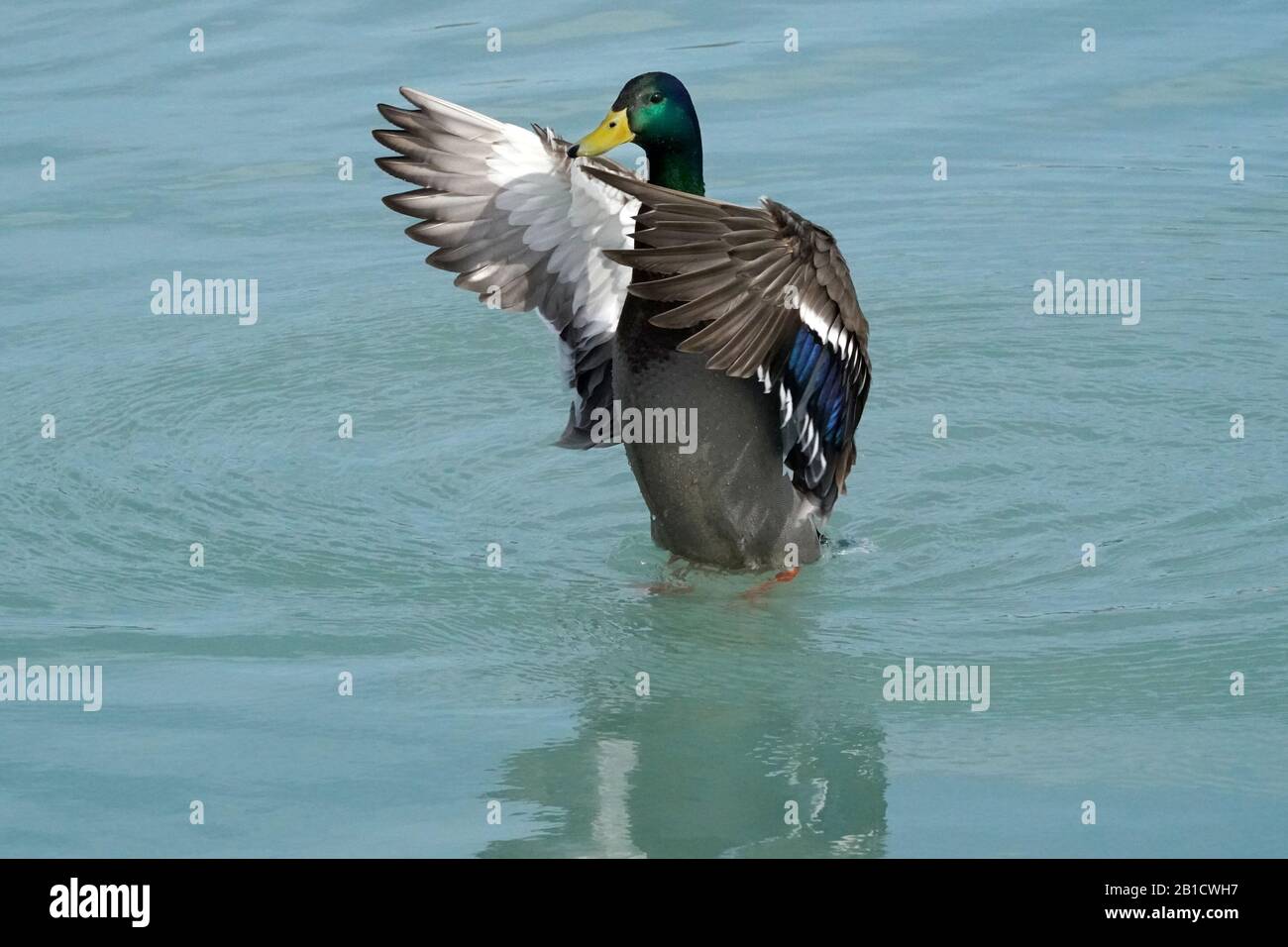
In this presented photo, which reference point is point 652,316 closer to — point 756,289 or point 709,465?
point 756,289

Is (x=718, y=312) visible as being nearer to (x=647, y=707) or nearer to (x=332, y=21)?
(x=647, y=707)

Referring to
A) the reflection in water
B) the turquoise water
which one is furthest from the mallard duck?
the reflection in water

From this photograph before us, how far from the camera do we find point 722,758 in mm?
5859

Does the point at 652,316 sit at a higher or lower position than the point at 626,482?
higher

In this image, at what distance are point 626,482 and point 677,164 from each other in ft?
5.69

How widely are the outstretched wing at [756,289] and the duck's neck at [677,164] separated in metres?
0.38

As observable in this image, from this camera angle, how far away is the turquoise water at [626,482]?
570 cm

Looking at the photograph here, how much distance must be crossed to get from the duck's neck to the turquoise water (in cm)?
139

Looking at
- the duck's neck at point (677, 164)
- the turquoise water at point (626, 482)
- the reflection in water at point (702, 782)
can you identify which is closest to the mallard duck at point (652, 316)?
the duck's neck at point (677, 164)

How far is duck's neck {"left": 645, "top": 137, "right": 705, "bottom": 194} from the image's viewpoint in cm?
680

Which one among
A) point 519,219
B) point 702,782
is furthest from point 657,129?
point 702,782

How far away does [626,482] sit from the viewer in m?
8.19

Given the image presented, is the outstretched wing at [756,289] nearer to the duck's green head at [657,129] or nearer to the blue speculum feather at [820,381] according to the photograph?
the blue speculum feather at [820,381]

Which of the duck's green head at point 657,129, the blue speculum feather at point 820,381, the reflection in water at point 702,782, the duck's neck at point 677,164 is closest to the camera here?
the reflection in water at point 702,782
